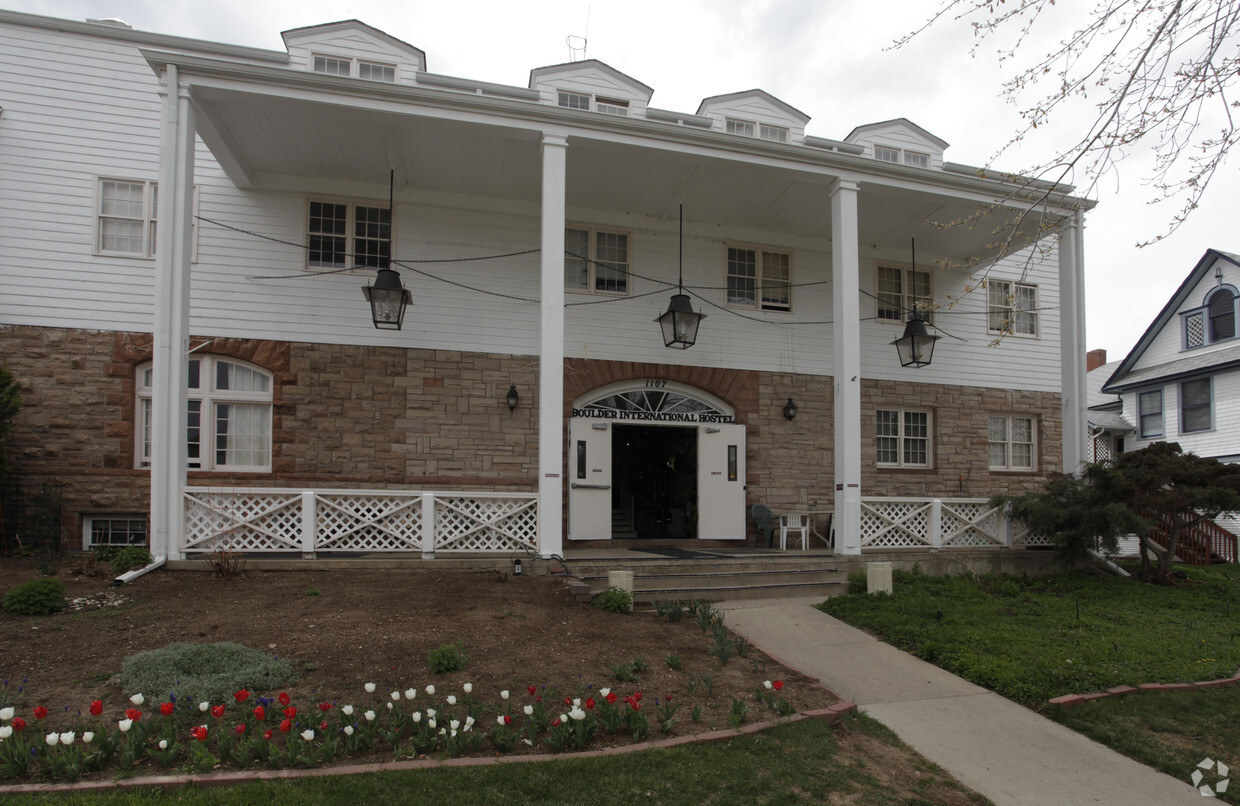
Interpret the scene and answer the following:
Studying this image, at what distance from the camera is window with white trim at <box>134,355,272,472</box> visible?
11.0m

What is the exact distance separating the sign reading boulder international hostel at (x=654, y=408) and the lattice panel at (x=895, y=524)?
9.69 feet

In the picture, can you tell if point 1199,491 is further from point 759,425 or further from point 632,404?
point 632,404

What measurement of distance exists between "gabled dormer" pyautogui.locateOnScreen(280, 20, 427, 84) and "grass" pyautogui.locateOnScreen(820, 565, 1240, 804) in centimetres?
1057

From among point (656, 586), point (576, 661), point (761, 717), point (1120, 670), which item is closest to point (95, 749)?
point (576, 661)

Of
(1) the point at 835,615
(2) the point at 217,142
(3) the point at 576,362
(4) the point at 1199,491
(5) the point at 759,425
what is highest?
(2) the point at 217,142

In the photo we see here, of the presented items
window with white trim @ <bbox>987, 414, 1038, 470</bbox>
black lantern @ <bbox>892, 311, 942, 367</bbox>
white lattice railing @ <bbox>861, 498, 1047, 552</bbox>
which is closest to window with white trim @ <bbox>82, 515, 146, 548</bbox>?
white lattice railing @ <bbox>861, 498, 1047, 552</bbox>

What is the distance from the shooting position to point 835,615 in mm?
8641

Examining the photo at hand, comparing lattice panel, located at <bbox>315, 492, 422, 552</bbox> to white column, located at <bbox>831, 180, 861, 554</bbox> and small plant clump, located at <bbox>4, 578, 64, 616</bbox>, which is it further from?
white column, located at <bbox>831, 180, 861, 554</bbox>

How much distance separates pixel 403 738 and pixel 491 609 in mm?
2700

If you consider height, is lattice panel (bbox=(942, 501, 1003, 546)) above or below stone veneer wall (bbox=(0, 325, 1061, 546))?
below

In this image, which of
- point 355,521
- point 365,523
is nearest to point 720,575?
point 365,523

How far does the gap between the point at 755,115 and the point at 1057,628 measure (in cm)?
992

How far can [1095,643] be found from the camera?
7355 millimetres

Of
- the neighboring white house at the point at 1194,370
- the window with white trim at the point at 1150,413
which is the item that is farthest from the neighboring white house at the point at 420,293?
the window with white trim at the point at 1150,413
